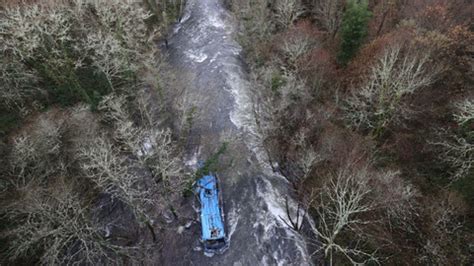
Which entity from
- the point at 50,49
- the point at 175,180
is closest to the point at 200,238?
the point at 175,180

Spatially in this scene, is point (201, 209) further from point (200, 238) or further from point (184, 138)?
point (184, 138)

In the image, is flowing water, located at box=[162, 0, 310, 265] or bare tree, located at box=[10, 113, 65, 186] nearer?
flowing water, located at box=[162, 0, 310, 265]

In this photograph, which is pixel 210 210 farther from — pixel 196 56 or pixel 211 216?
pixel 196 56

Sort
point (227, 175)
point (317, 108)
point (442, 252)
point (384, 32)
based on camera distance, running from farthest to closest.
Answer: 1. point (384, 32)
2. point (317, 108)
3. point (227, 175)
4. point (442, 252)

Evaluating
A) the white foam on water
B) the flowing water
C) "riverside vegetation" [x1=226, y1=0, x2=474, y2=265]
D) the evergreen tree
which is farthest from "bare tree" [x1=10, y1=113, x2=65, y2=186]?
the evergreen tree

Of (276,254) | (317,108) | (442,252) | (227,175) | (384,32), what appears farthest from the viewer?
(384,32)

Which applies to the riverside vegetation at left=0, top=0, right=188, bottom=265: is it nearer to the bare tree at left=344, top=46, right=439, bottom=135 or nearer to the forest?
the forest
